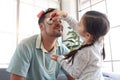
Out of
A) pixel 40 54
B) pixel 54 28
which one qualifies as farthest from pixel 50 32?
pixel 40 54

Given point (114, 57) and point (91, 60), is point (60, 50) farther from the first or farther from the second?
point (114, 57)

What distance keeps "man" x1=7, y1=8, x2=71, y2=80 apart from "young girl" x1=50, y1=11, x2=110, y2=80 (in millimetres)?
254

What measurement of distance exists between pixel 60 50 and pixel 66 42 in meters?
2.19

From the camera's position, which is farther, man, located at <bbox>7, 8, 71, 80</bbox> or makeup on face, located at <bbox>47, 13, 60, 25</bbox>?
makeup on face, located at <bbox>47, 13, 60, 25</bbox>

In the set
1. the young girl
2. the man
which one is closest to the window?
the man

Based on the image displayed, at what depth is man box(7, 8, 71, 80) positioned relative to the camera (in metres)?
1.13

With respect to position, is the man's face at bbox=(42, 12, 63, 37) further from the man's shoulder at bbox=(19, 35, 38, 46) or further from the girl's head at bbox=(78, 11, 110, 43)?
the girl's head at bbox=(78, 11, 110, 43)

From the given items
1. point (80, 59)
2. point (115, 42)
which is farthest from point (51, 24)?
point (115, 42)

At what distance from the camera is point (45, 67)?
1277 millimetres

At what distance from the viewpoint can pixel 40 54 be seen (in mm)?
1287

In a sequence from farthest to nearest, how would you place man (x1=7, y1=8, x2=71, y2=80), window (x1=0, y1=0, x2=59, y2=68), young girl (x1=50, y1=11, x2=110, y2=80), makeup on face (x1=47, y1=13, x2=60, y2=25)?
window (x1=0, y1=0, x2=59, y2=68) → makeup on face (x1=47, y1=13, x2=60, y2=25) → man (x1=7, y1=8, x2=71, y2=80) → young girl (x1=50, y1=11, x2=110, y2=80)

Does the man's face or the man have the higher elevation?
the man's face

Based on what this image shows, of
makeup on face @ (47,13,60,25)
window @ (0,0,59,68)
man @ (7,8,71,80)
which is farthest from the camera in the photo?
window @ (0,0,59,68)

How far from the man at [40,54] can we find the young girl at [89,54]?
0.83 feet
